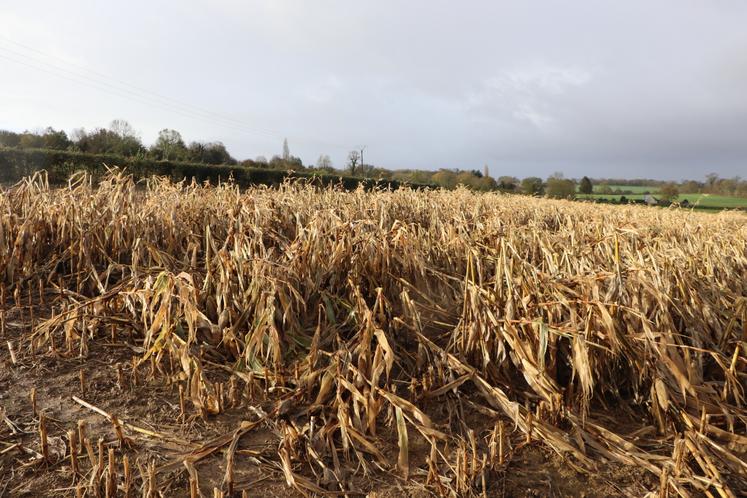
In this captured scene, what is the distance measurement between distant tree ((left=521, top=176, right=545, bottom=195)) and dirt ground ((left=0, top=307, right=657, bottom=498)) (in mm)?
24101

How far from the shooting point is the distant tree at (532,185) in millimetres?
25244

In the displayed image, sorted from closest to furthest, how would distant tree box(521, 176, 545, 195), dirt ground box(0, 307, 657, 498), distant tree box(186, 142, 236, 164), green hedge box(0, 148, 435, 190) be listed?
dirt ground box(0, 307, 657, 498)
green hedge box(0, 148, 435, 190)
distant tree box(186, 142, 236, 164)
distant tree box(521, 176, 545, 195)

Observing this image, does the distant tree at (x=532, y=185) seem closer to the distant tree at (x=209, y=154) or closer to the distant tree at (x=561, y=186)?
the distant tree at (x=561, y=186)

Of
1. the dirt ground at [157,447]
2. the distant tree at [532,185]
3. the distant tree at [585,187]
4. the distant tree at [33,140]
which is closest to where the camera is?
the dirt ground at [157,447]

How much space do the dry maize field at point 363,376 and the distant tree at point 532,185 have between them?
74.5 ft

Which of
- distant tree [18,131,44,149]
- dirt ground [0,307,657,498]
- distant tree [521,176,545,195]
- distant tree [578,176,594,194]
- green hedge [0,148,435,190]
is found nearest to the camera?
Answer: dirt ground [0,307,657,498]

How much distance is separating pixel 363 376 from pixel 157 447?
906 mm

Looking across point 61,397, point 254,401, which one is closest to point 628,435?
point 254,401

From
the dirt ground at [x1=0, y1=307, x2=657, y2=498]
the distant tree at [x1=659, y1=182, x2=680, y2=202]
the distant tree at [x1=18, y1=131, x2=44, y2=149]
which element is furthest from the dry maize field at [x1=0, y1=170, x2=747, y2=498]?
the distant tree at [x1=659, y1=182, x2=680, y2=202]

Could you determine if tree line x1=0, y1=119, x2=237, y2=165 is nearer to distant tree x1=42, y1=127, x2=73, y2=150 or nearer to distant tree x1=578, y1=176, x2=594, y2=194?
distant tree x1=42, y1=127, x2=73, y2=150

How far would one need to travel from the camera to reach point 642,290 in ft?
8.61

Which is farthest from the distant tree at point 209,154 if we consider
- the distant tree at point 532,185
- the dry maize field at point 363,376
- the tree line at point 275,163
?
the dry maize field at point 363,376

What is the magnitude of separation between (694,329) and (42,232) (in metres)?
4.48

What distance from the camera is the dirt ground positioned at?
1.75 metres
